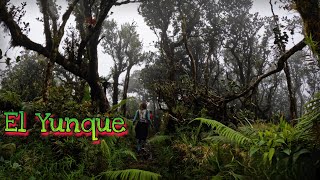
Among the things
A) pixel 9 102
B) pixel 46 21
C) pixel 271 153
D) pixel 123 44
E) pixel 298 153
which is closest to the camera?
pixel 298 153

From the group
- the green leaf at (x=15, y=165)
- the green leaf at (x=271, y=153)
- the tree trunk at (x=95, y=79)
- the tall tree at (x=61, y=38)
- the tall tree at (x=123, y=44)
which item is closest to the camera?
the green leaf at (x=271, y=153)

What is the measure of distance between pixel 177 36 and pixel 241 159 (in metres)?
21.4

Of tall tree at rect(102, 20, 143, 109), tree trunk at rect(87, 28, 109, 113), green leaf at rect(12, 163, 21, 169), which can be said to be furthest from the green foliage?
tall tree at rect(102, 20, 143, 109)

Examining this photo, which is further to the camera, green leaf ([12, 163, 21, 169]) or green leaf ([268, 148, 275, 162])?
green leaf ([12, 163, 21, 169])

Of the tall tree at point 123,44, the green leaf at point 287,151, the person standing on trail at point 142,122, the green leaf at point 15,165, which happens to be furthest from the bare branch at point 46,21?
the tall tree at point 123,44

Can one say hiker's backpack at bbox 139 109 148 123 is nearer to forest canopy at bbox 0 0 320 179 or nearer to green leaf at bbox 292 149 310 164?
forest canopy at bbox 0 0 320 179

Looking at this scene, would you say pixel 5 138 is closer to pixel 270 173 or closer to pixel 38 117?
pixel 38 117

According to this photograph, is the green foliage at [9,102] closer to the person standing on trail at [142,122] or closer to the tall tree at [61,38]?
the tall tree at [61,38]

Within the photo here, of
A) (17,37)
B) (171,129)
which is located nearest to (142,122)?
(171,129)

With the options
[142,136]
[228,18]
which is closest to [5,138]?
[142,136]

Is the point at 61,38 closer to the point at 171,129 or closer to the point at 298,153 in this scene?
the point at 171,129

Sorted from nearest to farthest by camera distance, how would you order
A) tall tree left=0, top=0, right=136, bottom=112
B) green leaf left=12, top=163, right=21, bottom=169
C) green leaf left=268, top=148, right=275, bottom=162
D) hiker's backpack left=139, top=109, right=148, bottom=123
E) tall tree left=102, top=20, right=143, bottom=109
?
green leaf left=268, top=148, right=275, bottom=162, green leaf left=12, top=163, right=21, bottom=169, hiker's backpack left=139, top=109, right=148, bottom=123, tall tree left=0, top=0, right=136, bottom=112, tall tree left=102, top=20, right=143, bottom=109

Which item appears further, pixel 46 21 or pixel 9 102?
pixel 46 21

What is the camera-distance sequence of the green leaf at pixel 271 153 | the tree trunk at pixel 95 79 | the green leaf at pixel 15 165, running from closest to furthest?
1. the green leaf at pixel 271 153
2. the green leaf at pixel 15 165
3. the tree trunk at pixel 95 79
